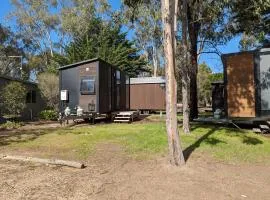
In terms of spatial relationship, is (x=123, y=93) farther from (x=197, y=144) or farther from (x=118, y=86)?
(x=197, y=144)

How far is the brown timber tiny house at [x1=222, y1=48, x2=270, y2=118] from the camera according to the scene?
16.2 metres

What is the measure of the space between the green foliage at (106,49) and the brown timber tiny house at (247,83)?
18080mm

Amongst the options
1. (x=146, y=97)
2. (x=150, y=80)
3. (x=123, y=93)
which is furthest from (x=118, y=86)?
(x=150, y=80)

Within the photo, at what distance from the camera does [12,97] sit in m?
21.1

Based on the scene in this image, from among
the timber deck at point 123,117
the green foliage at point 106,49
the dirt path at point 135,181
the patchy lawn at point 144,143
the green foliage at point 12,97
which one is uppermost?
the green foliage at point 106,49

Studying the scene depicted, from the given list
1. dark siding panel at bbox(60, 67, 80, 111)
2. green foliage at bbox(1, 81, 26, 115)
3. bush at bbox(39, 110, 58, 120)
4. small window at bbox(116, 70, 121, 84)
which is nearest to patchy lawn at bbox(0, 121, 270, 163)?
dark siding panel at bbox(60, 67, 80, 111)

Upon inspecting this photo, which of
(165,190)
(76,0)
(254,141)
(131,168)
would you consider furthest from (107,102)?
(76,0)

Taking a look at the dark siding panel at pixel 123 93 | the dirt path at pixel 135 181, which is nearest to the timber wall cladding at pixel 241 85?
the dirt path at pixel 135 181

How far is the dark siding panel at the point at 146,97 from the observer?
3039cm

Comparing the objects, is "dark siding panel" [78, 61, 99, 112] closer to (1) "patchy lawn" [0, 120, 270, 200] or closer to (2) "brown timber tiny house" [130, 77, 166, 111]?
(1) "patchy lawn" [0, 120, 270, 200]

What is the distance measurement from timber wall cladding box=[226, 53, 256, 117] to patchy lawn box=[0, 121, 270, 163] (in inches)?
80.3

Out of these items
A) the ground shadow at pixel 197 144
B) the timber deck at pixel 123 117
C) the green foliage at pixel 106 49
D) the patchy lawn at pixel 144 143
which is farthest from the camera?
the green foliage at pixel 106 49

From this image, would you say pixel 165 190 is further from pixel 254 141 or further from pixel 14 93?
pixel 14 93

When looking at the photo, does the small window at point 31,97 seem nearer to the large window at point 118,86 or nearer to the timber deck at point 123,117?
the large window at point 118,86
